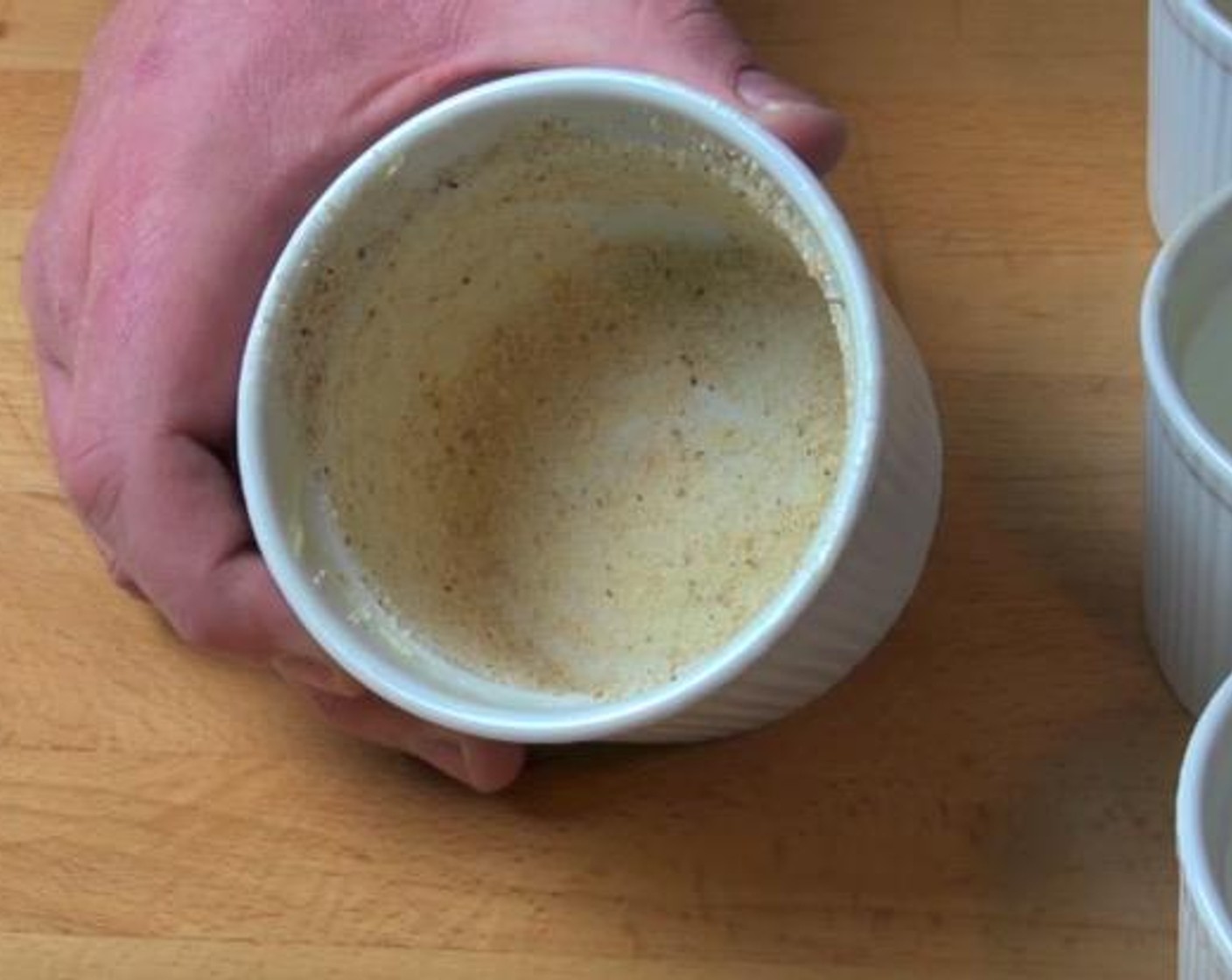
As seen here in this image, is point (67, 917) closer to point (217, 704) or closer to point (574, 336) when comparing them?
point (217, 704)

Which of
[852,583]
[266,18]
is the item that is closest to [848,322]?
[852,583]

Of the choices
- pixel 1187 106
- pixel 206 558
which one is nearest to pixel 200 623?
pixel 206 558

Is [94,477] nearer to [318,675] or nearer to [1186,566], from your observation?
[318,675]

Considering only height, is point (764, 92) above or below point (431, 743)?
above

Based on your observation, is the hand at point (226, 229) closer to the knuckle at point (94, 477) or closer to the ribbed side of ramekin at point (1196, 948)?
the knuckle at point (94, 477)

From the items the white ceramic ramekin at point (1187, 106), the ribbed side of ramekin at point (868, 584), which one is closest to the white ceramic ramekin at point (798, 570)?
the ribbed side of ramekin at point (868, 584)

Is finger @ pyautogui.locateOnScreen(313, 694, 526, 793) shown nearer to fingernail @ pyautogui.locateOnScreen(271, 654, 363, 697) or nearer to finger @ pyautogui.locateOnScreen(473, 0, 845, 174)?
fingernail @ pyautogui.locateOnScreen(271, 654, 363, 697)
